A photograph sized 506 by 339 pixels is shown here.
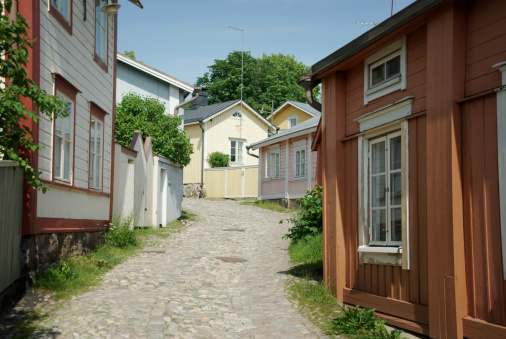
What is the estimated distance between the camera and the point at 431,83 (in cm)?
651

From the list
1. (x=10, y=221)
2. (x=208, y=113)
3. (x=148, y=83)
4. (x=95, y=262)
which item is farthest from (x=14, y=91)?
(x=208, y=113)

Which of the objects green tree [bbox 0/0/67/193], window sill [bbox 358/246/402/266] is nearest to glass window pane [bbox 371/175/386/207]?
window sill [bbox 358/246/402/266]

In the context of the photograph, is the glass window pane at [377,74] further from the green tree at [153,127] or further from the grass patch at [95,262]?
the green tree at [153,127]

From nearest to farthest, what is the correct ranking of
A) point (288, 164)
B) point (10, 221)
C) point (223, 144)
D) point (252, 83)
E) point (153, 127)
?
point (10, 221) < point (153, 127) < point (288, 164) < point (223, 144) < point (252, 83)

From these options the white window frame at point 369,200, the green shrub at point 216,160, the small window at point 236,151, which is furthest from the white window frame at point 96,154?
the small window at point 236,151

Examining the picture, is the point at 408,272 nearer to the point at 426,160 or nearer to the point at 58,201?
the point at 426,160

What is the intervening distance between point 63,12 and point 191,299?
18.8 ft

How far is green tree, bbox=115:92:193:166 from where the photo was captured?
19.4 m

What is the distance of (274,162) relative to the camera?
88.6 feet

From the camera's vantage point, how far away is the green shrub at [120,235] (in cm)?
1308

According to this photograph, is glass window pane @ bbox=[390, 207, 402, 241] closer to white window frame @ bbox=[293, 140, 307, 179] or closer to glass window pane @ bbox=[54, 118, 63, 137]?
glass window pane @ bbox=[54, 118, 63, 137]

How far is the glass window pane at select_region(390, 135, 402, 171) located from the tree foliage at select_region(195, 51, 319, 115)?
47879 millimetres

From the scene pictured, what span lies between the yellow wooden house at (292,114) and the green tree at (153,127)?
22.0 metres

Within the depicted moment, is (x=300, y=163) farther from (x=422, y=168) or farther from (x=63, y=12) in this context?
(x=422, y=168)
